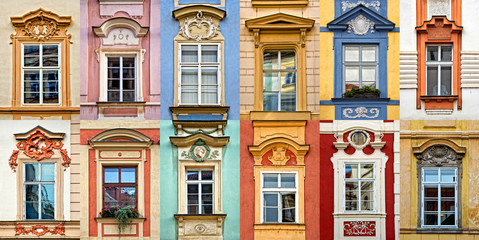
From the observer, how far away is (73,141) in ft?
61.4

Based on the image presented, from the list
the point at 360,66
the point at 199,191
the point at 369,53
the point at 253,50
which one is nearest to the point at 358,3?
the point at 369,53

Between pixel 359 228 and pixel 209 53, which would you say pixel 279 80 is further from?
pixel 359 228

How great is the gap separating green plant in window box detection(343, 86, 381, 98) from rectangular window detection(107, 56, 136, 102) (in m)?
5.43

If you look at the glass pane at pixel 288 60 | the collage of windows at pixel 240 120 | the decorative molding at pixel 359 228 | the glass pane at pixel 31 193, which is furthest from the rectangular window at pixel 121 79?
the decorative molding at pixel 359 228

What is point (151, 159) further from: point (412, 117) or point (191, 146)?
point (412, 117)

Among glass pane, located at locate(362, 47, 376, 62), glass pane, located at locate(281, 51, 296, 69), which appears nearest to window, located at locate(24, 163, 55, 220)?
glass pane, located at locate(281, 51, 296, 69)

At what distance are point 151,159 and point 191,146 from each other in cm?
107

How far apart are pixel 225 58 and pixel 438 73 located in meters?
5.42

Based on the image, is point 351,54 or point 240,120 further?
point 351,54

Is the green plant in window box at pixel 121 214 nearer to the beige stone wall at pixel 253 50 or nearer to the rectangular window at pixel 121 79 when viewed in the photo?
the rectangular window at pixel 121 79

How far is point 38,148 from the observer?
18.7 metres

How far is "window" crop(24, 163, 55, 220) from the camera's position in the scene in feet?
61.1

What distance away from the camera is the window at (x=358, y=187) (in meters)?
18.6

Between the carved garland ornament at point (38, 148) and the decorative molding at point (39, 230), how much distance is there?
1.48m
